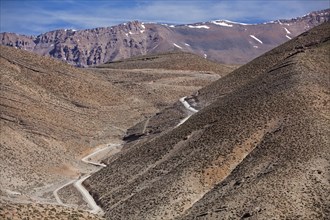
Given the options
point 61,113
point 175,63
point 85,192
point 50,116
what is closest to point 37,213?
point 85,192

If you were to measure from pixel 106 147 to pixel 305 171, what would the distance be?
110ft

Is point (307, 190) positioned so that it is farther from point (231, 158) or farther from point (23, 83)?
point (23, 83)

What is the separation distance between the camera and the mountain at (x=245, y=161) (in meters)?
33.8

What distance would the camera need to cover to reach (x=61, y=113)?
231 ft

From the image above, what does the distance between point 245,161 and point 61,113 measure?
35850 mm

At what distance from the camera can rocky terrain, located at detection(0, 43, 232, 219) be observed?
52906mm

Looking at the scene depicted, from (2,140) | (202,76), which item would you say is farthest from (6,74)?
(202,76)

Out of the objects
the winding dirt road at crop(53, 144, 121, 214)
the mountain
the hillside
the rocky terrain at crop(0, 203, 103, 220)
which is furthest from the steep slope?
the hillside

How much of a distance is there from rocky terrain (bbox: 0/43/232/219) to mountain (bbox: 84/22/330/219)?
5.75 m

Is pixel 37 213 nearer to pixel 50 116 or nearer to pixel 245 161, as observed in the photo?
pixel 245 161

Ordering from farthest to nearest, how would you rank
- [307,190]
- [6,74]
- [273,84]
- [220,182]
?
[6,74] < [273,84] < [220,182] < [307,190]

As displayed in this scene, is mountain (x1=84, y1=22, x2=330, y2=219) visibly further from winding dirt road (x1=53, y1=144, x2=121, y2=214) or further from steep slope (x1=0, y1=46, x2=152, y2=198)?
steep slope (x1=0, y1=46, x2=152, y2=198)

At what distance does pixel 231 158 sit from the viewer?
40531mm

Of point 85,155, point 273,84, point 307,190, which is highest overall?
point 273,84
